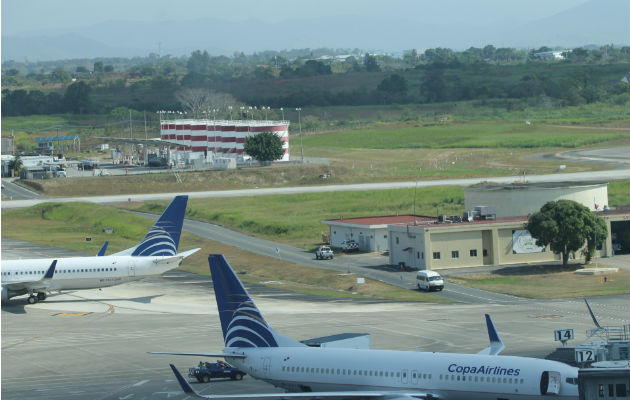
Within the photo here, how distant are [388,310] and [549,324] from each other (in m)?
14.2

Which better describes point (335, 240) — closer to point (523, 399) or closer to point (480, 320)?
point (480, 320)

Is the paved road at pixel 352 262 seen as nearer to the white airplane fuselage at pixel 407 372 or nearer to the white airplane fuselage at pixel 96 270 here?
the white airplane fuselage at pixel 96 270

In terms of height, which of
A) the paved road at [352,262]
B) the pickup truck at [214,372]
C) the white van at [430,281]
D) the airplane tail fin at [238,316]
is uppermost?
the airplane tail fin at [238,316]

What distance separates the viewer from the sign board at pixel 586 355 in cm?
4409

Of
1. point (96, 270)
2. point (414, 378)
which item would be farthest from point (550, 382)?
point (96, 270)

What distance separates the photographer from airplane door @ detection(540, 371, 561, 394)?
35.5 meters

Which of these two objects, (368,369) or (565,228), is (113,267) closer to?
(368,369)

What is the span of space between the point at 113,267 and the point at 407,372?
4604 cm

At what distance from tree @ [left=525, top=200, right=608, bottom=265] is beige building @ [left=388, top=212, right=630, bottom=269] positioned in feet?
13.9

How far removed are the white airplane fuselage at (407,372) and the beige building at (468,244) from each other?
5496 cm

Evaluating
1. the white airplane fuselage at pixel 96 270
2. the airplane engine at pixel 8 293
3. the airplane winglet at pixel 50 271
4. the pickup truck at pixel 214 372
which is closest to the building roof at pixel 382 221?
the white airplane fuselage at pixel 96 270

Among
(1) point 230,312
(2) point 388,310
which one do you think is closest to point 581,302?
(2) point 388,310

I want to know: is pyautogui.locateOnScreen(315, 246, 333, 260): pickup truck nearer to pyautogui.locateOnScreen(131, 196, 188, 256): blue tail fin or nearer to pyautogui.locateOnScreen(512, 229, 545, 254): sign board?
pyautogui.locateOnScreen(512, 229, 545, 254): sign board

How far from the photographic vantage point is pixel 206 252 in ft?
371
